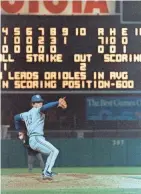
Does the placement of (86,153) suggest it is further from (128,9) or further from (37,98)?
(128,9)

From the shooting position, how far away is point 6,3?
24.6m

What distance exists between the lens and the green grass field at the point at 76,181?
2462 cm

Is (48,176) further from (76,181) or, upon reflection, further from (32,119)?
(32,119)

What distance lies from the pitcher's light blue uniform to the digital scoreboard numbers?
0.36ft

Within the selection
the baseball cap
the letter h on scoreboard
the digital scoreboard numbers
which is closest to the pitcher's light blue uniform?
the baseball cap

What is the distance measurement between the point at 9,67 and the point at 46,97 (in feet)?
0.80

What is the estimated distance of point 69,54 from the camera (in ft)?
81.0

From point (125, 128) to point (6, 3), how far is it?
2.92 ft

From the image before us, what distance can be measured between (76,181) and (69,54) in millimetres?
654

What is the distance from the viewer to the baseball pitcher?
80.8 ft

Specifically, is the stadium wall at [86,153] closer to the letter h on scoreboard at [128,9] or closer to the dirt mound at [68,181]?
the dirt mound at [68,181]

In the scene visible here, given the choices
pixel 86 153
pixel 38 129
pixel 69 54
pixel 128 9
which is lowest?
pixel 86 153

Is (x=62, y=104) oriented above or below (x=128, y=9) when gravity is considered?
below

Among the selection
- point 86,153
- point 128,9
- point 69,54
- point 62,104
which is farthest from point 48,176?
point 128,9
